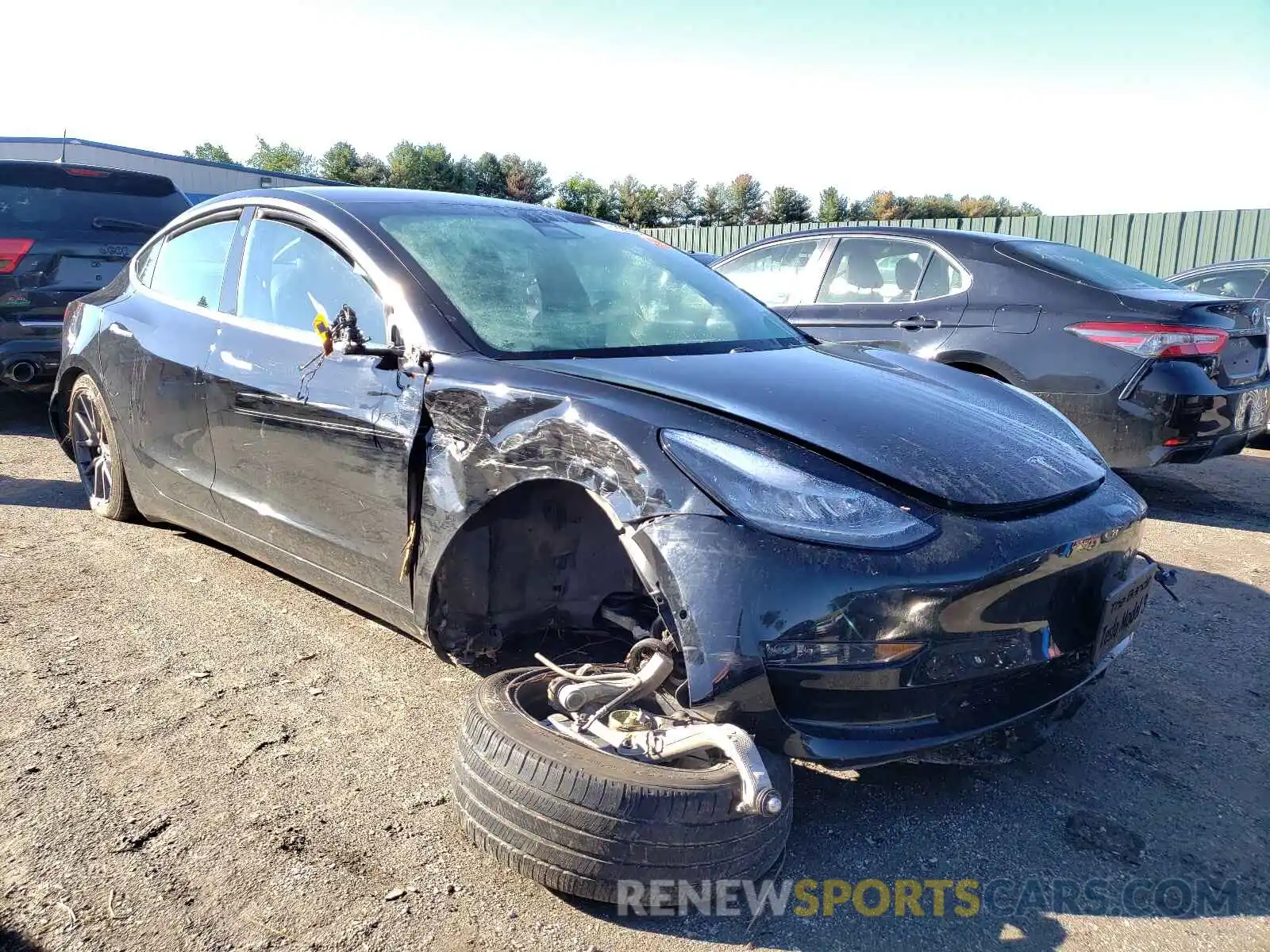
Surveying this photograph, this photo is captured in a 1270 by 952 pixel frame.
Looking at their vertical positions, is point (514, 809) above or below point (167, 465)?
below

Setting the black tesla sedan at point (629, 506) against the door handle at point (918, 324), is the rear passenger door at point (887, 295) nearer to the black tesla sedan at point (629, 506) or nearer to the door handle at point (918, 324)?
the door handle at point (918, 324)

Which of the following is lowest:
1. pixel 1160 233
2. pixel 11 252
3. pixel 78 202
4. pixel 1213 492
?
pixel 1213 492

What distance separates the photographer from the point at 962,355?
549 cm

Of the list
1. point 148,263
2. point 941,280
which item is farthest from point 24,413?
point 941,280

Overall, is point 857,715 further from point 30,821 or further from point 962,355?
point 962,355

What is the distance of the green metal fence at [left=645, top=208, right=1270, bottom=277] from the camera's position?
689 inches

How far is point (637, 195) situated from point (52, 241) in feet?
159

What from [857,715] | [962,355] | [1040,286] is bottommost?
[857,715]

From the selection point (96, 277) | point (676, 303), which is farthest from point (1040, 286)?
point (96, 277)

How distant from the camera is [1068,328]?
518 centimetres

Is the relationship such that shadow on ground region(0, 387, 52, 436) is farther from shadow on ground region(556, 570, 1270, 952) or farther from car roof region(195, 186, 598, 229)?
→ shadow on ground region(556, 570, 1270, 952)

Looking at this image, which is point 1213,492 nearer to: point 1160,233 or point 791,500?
point 791,500

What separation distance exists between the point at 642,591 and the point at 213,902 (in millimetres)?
1202

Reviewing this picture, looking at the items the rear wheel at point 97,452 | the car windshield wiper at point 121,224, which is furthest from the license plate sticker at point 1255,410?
the car windshield wiper at point 121,224
